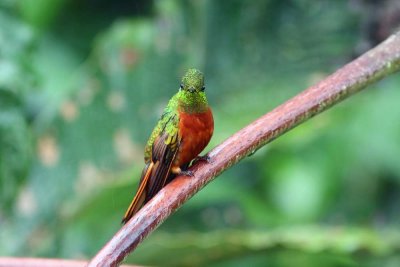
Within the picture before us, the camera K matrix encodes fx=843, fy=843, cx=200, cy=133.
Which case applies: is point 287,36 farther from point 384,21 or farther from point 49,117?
point 49,117

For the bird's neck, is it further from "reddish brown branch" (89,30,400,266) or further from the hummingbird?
"reddish brown branch" (89,30,400,266)

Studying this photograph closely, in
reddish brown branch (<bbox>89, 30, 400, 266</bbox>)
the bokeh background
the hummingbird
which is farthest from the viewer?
the bokeh background

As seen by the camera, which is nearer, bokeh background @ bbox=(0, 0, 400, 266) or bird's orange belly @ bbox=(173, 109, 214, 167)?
bird's orange belly @ bbox=(173, 109, 214, 167)

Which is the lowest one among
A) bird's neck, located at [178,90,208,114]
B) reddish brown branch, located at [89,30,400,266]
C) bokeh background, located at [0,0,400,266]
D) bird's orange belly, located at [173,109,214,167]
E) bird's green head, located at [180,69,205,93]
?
reddish brown branch, located at [89,30,400,266]

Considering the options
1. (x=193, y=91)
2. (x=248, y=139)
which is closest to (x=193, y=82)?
(x=193, y=91)

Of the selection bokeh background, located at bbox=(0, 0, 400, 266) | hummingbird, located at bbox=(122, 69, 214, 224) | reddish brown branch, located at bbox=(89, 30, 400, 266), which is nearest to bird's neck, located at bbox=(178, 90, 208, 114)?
hummingbird, located at bbox=(122, 69, 214, 224)

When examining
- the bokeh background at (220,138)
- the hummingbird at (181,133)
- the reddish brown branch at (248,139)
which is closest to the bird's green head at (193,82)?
the hummingbird at (181,133)
